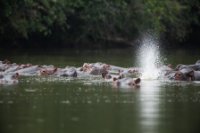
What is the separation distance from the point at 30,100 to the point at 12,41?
3068 cm

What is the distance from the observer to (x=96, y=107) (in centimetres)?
1889

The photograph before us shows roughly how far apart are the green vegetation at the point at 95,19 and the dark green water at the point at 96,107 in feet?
67.8

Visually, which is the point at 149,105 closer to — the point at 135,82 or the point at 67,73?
the point at 135,82

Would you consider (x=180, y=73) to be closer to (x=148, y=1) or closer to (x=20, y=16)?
(x=20, y=16)

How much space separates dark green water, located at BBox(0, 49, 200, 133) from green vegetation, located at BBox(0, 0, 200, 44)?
814 inches

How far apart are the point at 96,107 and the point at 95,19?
34.6 metres

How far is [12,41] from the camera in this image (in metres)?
50.6

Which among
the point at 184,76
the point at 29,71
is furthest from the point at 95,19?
the point at 184,76

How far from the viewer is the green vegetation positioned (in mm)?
46406

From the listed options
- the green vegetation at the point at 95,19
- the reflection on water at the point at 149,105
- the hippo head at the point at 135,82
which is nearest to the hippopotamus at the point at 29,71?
the reflection on water at the point at 149,105

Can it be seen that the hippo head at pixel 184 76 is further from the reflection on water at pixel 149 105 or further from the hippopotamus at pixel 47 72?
the hippopotamus at pixel 47 72

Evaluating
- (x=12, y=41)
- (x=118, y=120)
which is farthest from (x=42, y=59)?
(x=118, y=120)

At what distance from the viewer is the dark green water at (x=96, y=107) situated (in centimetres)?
1562

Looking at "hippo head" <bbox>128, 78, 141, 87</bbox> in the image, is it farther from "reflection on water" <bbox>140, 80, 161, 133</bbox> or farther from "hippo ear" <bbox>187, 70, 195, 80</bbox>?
"hippo ear" <bbox>187, 70, 195, 80</bbox>
